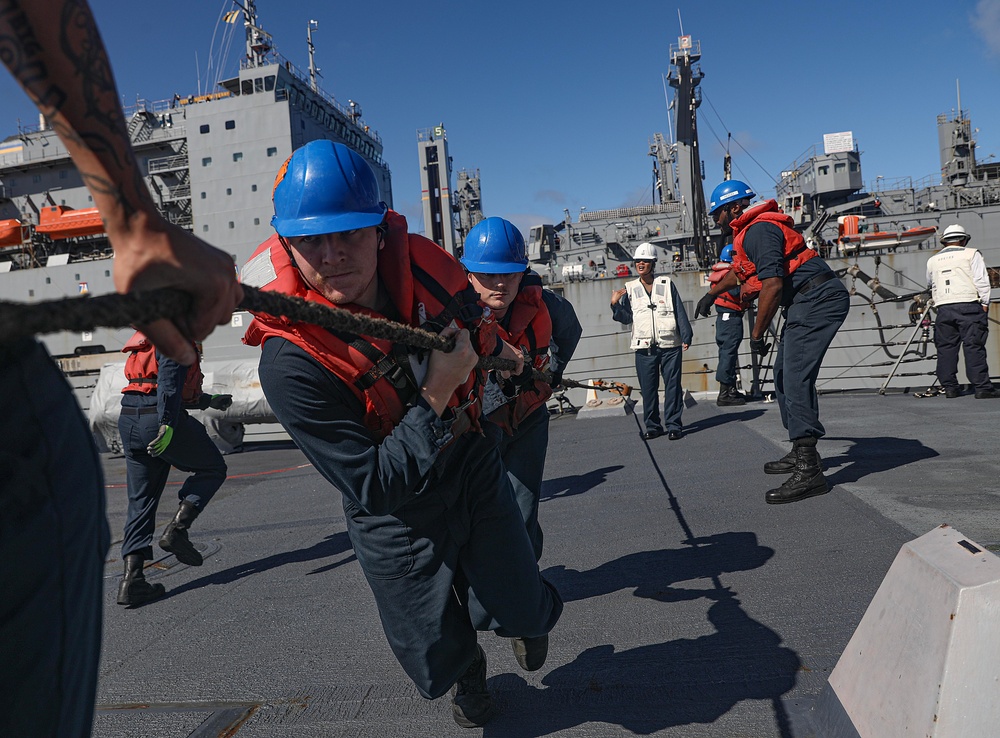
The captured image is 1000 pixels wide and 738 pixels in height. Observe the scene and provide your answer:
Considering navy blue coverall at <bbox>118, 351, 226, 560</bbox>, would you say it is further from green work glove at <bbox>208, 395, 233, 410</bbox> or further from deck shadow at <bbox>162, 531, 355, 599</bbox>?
green work glove at <bbox>208, 395, 233, 410</bbox>

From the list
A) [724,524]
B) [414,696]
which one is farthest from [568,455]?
[414,696]

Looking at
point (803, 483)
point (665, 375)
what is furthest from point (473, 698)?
point (665, 375)

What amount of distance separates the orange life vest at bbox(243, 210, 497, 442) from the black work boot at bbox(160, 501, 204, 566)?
309 cm

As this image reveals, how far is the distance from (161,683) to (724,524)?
3.02 metres

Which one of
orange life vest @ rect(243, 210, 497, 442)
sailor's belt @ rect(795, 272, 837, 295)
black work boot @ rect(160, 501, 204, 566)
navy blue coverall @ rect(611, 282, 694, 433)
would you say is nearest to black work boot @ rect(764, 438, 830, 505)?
sailor's belt @ rect(795, 272, 837, 295)

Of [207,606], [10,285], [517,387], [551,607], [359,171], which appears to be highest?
[10,285]

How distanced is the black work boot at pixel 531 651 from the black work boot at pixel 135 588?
268 cm

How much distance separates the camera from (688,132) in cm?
2586

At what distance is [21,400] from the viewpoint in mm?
957

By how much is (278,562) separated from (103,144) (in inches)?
161

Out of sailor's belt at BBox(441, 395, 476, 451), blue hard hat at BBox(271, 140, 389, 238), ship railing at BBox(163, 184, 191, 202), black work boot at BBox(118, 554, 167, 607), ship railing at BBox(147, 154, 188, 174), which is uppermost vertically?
ship railing at BBox(147, 154, 188, 174)

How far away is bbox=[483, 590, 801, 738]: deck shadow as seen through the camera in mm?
2195

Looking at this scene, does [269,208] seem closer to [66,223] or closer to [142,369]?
[66,223]

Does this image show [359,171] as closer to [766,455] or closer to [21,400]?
[21,400]
